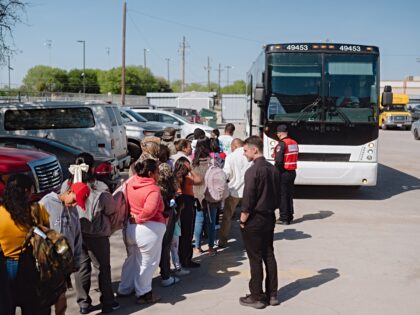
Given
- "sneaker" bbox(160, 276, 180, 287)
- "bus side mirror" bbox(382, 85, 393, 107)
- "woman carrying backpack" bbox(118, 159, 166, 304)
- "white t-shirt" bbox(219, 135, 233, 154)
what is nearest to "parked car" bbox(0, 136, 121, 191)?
"white t-shirt" bbox(219, 135, 233, 154)

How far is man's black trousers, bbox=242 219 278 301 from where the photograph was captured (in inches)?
214

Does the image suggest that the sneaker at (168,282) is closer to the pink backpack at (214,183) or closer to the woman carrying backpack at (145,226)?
the woman carrying backpack at (145,226)

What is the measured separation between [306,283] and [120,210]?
103 inches

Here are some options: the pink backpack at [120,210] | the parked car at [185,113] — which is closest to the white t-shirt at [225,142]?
the pink backpack at [120,210]

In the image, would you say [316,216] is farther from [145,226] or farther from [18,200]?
[18,200]

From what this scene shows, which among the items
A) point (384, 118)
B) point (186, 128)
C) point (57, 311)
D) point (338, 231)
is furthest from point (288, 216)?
point (384, 118)

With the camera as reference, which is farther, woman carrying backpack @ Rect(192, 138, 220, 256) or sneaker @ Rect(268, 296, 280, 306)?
woman carrying backpack @ Rect(192, 138, 220, 256)

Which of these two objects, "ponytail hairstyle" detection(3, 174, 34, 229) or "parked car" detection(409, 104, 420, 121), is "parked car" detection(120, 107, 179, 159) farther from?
"parked car" detection(409, 104, 420, 121)

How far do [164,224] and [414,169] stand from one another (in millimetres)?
14791

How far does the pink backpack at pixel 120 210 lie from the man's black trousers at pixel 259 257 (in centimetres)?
128

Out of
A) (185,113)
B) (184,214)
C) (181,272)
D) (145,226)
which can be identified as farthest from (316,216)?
(185,113)

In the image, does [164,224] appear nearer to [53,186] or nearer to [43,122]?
[53,186]

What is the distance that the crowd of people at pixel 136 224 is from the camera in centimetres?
399

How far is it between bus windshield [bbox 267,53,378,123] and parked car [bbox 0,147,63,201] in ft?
18.6
